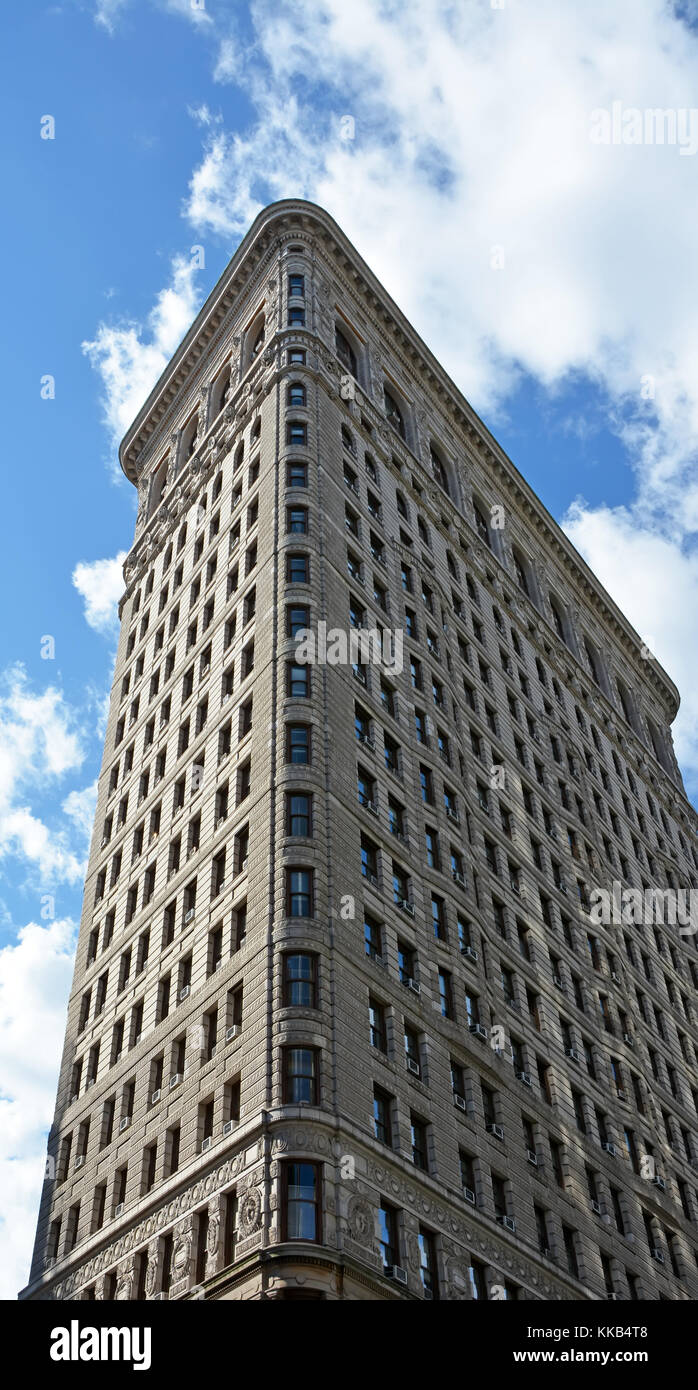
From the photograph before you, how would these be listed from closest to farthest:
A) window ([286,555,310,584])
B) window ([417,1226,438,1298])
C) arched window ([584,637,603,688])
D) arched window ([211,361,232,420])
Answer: window ([417,1226,438,1298])
window ([286,555,310,584])
arched window ([211,361,232,420])
arched window ([584,637,603,688])

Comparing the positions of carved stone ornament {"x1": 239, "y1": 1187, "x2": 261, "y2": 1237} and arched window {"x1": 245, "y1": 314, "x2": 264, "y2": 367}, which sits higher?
arched window {"x1": 245, "y1": 314, "x2": 264, "y2": 367}

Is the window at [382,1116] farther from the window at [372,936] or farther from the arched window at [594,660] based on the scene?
the arched window at [594,660]

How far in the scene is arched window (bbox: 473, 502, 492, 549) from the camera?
82.8 metres

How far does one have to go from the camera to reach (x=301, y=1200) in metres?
35.9

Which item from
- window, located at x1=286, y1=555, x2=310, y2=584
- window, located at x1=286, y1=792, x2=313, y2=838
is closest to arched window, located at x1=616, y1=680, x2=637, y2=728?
window, located at x1=286, y1=555, x2=310, y2=584

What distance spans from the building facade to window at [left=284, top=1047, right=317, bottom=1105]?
11 cm

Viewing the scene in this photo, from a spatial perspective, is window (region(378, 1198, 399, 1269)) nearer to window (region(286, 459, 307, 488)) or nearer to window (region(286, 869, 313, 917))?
window (region(286, 869, 313, 917))

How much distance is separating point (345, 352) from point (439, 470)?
32.8 ft

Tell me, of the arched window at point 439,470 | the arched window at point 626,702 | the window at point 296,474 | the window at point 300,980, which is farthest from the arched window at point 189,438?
the window at point 300,980

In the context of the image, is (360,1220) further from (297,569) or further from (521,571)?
(521,571)

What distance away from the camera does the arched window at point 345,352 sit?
7288 centimetres

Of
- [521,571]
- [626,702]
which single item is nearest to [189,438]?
[521,571]
